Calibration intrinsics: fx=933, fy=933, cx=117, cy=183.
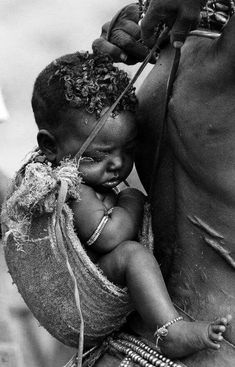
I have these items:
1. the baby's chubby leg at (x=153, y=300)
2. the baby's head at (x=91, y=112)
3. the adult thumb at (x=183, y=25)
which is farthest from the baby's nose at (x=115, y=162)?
the adult thumb at (x=183, y=25)

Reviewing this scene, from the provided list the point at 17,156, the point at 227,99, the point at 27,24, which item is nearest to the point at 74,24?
the point at 27,24

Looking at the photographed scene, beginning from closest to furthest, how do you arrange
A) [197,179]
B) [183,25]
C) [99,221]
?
[183,25] < [197,179] < [99,221]

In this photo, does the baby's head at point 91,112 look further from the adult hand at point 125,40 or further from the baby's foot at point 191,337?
the baby's foot at point 191,337

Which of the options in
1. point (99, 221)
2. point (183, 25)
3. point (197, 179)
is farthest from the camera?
point (99, 221)

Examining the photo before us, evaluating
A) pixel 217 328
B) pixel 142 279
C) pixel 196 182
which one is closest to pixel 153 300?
pixel 142 279

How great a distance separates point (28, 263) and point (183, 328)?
45cm

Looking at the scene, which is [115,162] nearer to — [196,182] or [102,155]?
[102,155]

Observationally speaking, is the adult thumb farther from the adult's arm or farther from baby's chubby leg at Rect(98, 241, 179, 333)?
baby's chubby leg at Rect(98, 241, 179, 333)

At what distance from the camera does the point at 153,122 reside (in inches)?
98.2

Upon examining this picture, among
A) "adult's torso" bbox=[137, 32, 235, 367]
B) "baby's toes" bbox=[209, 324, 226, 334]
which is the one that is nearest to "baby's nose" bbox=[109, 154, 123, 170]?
"adult's torso" bbox=[137, 32, 235, 367]

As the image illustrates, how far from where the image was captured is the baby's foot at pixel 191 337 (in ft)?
7.25

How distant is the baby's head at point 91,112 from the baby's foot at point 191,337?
456 millimetres

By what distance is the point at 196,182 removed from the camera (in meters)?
2.33

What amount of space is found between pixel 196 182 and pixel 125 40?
1.65 ft
